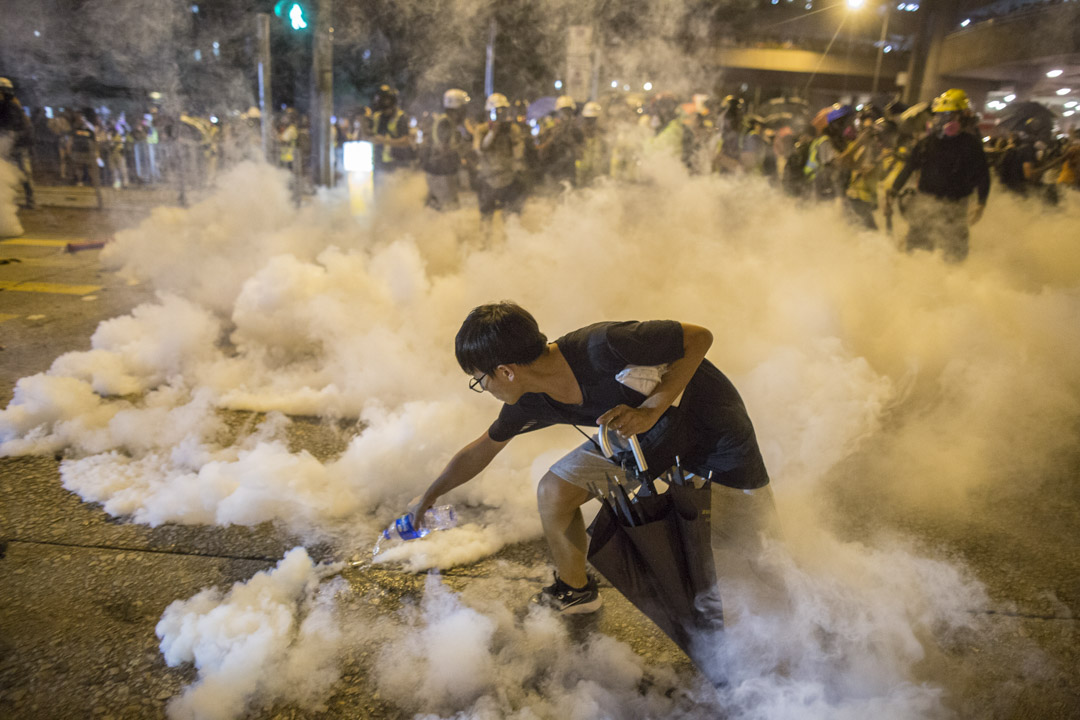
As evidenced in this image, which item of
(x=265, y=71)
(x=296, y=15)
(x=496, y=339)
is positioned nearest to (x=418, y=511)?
(x=496, y=339)

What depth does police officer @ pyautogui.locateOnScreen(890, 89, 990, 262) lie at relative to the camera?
5.25 metres

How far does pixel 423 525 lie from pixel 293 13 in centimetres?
710

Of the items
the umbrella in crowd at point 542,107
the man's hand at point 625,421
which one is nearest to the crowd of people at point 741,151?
the umbrella in crowd at point 542,107

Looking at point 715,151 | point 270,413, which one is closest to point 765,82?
point 715,151

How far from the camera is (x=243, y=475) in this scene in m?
2.86

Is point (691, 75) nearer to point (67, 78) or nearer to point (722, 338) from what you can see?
point (722, 338)

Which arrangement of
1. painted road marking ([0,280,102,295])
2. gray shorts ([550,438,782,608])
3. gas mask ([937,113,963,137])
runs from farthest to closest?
1. painted road marking ([0,280,102,295])
2. gas mask ([937,113,963,137])
3. gray shorts ([550,438,782,608])

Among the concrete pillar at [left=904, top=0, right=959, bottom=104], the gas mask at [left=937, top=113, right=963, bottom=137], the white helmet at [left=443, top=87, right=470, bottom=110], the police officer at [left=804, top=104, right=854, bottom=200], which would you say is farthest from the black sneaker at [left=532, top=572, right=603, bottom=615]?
the concrete pillar at [left=904, top=0, right=959, bottom=104]

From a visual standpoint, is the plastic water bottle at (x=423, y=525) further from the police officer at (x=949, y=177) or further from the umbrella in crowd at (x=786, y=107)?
the umbrella in crowd at (x=786, y=107)

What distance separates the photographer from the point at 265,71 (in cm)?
977

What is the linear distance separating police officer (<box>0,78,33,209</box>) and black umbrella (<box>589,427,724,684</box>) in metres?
9.53

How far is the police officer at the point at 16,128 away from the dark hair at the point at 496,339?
916cm

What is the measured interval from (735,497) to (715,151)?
5961mm

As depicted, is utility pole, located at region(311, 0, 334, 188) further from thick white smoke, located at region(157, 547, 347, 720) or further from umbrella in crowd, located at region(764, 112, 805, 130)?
thick white smoke, located at region(157, 547, 347, 720)
